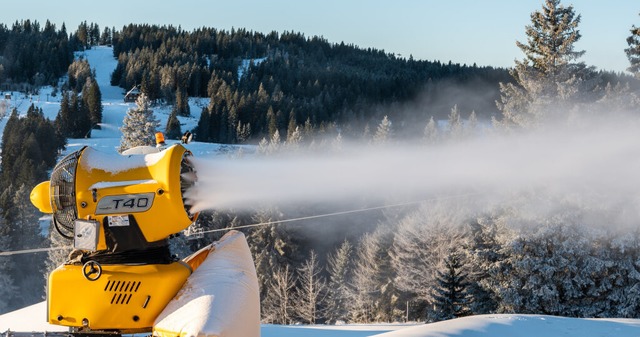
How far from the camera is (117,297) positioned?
3.51m

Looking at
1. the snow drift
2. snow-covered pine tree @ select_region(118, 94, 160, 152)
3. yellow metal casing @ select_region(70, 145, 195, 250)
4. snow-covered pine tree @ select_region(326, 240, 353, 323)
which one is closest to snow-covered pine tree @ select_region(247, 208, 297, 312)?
snow-covered pine tree @ select_region(326, 240, 353, 323)

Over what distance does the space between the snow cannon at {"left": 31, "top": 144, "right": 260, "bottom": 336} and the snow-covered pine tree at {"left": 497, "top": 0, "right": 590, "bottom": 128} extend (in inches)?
1250

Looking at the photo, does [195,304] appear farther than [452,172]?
No

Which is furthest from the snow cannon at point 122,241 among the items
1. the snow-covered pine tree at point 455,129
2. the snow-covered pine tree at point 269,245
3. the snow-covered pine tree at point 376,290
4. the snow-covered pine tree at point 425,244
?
the snow-covered pine tree at point 269,245

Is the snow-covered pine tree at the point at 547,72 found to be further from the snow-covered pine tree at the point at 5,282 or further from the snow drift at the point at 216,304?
the snow-covered pine tree at the point at 5,282

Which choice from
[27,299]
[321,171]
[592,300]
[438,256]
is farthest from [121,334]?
[27,299]

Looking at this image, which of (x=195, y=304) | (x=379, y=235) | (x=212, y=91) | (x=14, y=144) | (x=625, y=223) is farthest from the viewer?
(x=212, y=91)

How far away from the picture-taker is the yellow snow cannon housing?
3410mm

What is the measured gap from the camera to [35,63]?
559 ft

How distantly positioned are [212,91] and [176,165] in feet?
515

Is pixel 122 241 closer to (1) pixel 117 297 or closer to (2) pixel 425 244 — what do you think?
(1) pixel 117 297

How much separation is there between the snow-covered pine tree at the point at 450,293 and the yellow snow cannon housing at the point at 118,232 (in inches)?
1249

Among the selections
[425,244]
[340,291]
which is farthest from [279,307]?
[425,244]

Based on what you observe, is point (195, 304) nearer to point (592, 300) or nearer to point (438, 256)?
point (592, 300)
